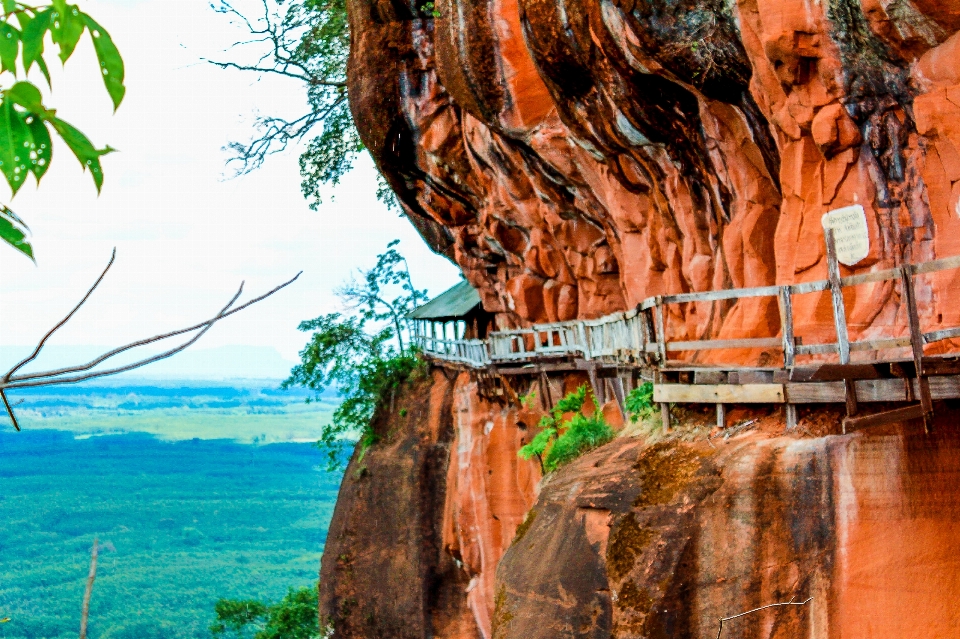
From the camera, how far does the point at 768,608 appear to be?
8.62 m

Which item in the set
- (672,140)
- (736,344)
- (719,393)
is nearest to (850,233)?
(736,344)

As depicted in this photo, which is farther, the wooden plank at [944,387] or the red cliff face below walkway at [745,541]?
the red cliff face below walkway at [745,541]

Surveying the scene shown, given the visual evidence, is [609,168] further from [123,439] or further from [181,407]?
[181,407]

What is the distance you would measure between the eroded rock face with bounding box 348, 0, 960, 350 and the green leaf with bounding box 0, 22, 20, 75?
808 cm

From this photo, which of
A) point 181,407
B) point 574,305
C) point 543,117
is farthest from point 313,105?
point 181,407

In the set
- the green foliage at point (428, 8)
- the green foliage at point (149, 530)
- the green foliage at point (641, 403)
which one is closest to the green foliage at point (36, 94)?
the green foliage at point (641, 403)

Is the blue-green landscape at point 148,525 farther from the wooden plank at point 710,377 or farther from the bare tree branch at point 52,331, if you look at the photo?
the bare tree branch at point 52,331

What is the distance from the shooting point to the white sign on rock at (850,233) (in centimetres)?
990

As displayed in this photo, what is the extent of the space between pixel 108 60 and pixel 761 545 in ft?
24.7

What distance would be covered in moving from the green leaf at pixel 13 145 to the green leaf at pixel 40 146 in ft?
0.04

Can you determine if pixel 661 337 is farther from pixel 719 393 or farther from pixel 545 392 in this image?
pixel 545 392

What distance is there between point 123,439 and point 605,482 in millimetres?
99202

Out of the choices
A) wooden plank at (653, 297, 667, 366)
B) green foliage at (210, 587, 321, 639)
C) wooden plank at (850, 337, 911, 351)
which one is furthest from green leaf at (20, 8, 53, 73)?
green foliage at (210, 587, 321, 639)

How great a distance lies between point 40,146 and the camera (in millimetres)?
2365
